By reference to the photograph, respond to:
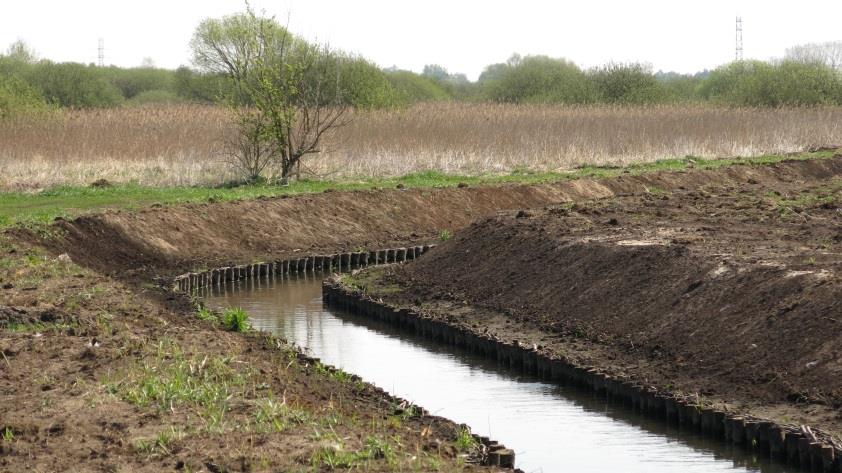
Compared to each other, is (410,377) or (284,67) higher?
(284,67)

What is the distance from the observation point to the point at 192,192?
25031 millimetres

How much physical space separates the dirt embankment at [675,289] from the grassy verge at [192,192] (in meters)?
5.89

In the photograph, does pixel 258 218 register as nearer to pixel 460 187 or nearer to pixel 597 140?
pixel 460 187

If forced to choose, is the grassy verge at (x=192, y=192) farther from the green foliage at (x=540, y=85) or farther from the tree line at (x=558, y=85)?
the green foliage at (x=540, y=85)

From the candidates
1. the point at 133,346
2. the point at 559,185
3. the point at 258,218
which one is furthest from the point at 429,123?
the point at 133,346

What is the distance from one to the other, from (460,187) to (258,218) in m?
5.19

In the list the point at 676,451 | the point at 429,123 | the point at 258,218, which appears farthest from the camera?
the point at 429,123

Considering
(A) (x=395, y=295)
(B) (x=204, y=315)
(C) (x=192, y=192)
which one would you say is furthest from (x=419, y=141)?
(B) (x=204, y=315)

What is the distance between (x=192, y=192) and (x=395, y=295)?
324 inches

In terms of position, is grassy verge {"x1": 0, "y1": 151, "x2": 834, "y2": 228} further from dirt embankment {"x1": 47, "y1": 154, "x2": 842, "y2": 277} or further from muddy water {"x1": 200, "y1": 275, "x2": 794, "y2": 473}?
muddy water {"x1": 200, "y1": 275, "x2": 794, "y2": 473}

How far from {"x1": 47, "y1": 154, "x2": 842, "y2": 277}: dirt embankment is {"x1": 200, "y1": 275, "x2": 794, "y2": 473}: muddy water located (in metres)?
3.08

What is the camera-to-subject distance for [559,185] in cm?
2744

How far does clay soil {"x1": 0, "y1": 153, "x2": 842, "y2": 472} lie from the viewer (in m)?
8.69

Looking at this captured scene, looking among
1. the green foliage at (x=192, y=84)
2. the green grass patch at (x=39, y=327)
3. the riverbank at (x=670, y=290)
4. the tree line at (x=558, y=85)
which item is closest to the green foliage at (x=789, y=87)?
the tree line at (x=558, y=85)
